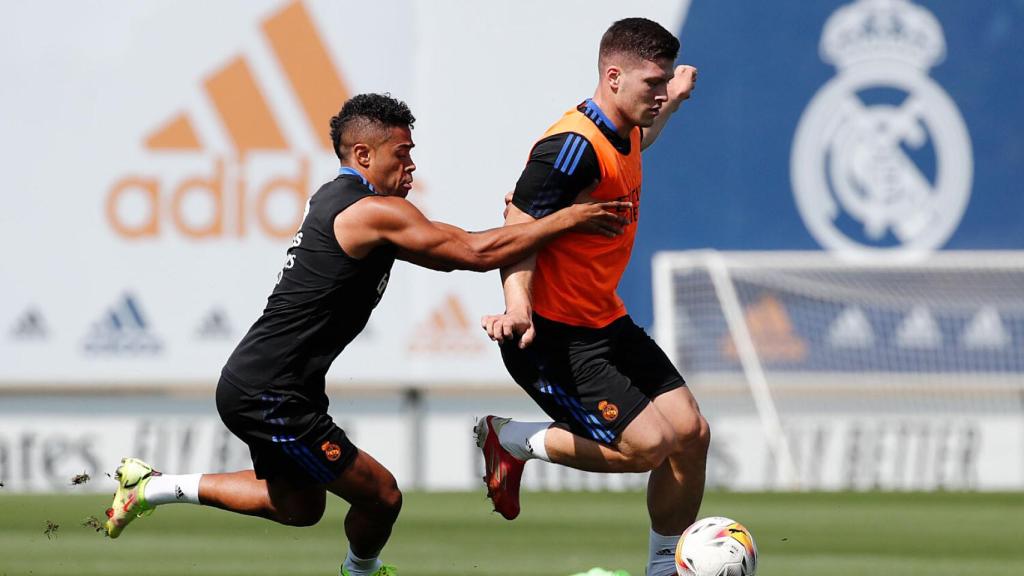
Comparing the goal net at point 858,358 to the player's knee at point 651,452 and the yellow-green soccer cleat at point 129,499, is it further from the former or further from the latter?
the yellow-green soccer cleat at point 129,499

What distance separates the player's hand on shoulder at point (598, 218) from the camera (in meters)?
6.79

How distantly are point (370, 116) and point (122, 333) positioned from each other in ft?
28.5

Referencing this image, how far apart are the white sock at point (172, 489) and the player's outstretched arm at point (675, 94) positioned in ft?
8.75

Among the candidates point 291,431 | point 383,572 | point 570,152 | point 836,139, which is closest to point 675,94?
point 570,152

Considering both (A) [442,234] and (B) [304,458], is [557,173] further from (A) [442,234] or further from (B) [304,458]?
(B) [304,458]

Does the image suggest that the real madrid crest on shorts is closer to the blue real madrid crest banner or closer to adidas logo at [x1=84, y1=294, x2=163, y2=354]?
the blue real madrid crest banner

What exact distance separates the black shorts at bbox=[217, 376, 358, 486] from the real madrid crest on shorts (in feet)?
30.4

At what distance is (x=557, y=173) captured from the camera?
6.88 meters

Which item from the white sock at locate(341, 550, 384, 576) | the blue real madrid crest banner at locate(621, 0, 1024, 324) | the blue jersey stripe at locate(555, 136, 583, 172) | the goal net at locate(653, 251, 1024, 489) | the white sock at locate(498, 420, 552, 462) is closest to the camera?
the blue jersey stripe at locate(555, 136, 583, 172)

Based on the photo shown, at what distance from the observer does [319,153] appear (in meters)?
15.0

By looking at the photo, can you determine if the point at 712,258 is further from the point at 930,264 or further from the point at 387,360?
the point at 387,360

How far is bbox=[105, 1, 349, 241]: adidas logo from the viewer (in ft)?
49.2

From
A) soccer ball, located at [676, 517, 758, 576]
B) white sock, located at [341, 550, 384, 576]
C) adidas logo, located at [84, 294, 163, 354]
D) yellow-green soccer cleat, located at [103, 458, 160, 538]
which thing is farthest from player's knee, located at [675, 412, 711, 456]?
adidas logo, located at [84, 294, 163, 354]

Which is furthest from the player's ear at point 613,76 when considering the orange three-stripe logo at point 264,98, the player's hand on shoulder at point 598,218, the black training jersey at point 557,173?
the orange three-stripe logo at point 264,98
